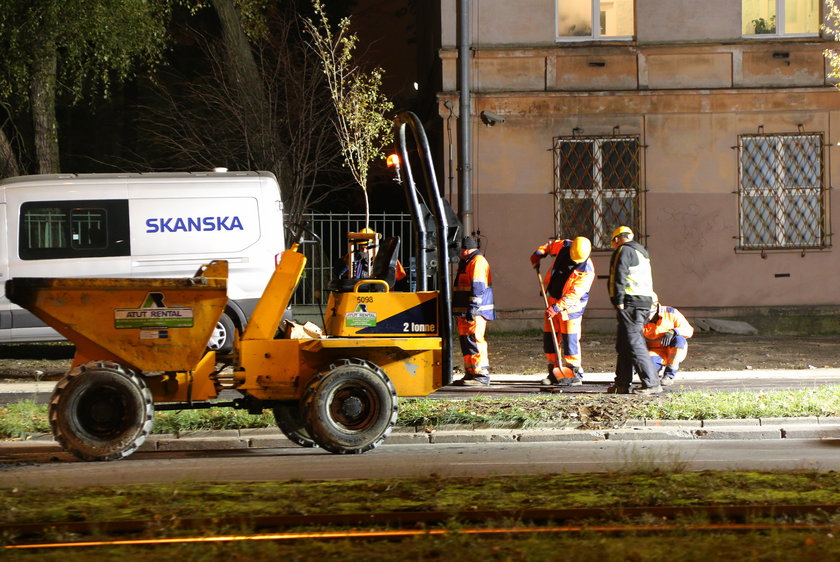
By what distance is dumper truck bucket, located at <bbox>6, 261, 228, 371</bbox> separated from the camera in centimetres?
809

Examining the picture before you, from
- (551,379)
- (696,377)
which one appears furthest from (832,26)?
(551,379)

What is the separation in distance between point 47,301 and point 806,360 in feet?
36.5

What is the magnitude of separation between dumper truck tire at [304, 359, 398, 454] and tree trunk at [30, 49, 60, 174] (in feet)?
38.7

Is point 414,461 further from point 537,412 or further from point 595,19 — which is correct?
point 595,19

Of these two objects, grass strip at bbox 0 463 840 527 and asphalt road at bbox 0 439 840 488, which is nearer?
grass strip at bbox 0 463 840 527

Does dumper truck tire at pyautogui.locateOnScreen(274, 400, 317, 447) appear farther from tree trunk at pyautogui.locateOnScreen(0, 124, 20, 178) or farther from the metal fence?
tree trunk at pyautogui.locateOnScreen(0, 124, 20, 178)

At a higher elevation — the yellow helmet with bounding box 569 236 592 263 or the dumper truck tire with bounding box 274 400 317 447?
the yellow helmet with bounding box 569 236 592 263

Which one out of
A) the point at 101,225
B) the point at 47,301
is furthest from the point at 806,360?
the point at 47,301

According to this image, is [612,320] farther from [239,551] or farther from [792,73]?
[239,551]

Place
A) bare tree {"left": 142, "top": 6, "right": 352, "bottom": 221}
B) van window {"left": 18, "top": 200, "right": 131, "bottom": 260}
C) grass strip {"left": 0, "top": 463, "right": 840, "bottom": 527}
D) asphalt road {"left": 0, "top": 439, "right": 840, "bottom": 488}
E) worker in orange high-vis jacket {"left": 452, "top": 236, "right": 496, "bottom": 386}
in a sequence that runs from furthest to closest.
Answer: bare tree {"left": 142, "top": 6, "right": 352, "bottom": 221}
van window {"left": 18, "top": 200, "right": 131, "bottom": 260}
worker in orange high-vis jacket {"left": 452, "top": 236, "right": 496, "bottom": 386}
asphalt road {"left": 0, "top": 439, "right": 840, "bottom": 488}
grass strip {"left": 0, "top": 463, "right": 840, "bottom": 527}

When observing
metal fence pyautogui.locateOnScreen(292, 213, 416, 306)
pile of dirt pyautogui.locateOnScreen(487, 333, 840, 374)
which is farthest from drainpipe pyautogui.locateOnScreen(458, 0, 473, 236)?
pile of dirt pyautogui.locateOnScreen(487, 333, 840, 374)

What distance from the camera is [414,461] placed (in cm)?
851

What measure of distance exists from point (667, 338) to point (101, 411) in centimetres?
718

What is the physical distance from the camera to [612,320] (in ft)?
65.9
